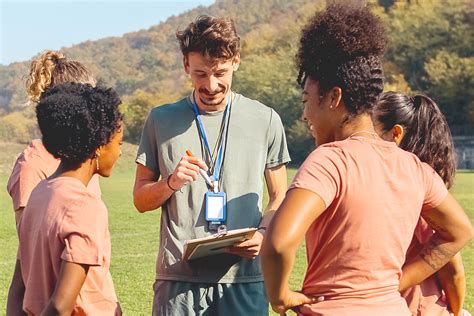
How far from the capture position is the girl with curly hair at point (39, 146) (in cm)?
381

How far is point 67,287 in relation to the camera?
3020 millimetres

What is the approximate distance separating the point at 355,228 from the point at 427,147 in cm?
100

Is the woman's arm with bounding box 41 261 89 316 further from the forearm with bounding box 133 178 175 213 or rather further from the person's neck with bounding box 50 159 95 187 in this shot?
the forearm with bounding box 133 178 175 213

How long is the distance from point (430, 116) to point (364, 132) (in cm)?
89

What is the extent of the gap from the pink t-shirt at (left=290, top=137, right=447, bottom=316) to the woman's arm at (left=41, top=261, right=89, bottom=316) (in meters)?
0.71

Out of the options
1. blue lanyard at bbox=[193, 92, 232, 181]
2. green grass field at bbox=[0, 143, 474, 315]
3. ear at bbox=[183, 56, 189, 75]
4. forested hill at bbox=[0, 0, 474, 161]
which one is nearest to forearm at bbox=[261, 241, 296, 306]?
blue lanyard at bbox=[193, 92, 232, 181]

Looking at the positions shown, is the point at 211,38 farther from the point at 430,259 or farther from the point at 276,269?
the point at 276,269

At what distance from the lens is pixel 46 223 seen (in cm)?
307

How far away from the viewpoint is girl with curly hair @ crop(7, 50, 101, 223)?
381 centimetres

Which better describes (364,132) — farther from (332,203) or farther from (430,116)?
(430,116)

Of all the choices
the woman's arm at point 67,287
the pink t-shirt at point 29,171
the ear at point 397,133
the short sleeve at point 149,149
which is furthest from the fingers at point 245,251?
the woman's arm at point 67,287

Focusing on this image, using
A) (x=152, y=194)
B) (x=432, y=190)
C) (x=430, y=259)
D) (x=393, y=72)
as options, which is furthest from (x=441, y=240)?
(x=393, y=72)

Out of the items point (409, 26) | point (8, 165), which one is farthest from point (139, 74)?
point (8, 165)

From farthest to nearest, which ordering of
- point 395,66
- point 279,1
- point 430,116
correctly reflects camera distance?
1. point 279,1
2. point 395,66
3. point 430,116
